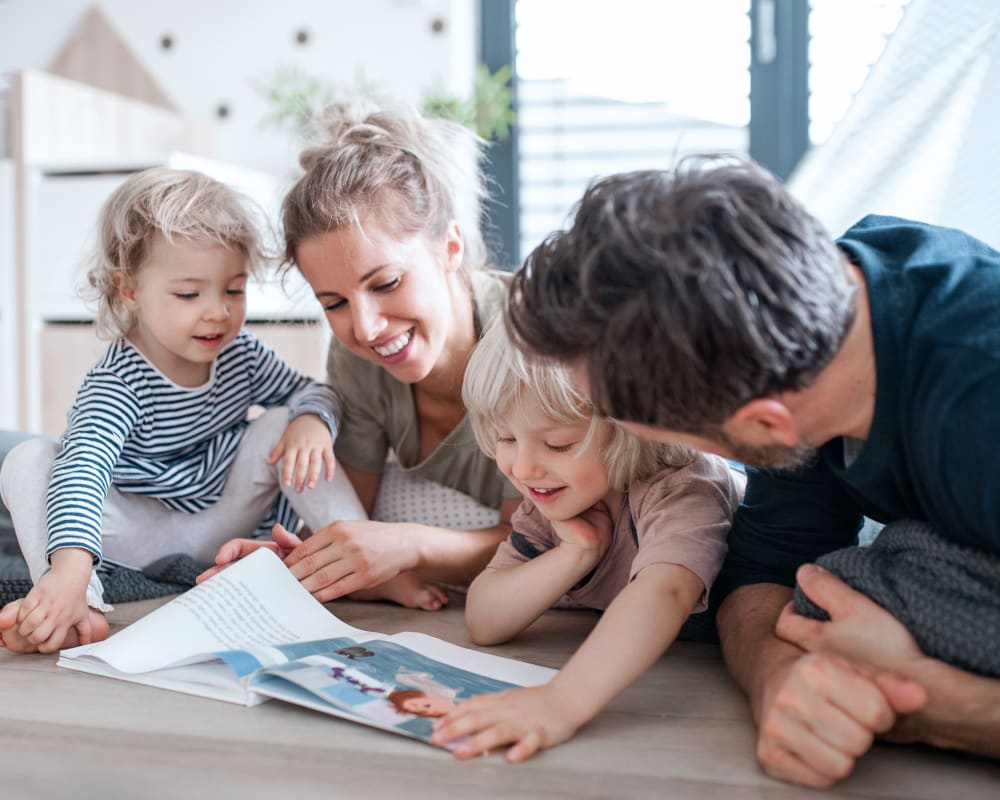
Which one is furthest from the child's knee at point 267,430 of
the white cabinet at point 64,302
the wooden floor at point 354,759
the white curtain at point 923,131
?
the white cabinet at point 64,302

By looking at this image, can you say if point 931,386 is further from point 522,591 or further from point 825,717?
point 522,591

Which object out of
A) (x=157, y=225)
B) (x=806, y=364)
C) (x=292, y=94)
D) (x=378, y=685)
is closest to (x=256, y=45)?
(x=292, y=94)

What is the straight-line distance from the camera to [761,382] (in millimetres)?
635

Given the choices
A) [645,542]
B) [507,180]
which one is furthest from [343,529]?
[507,180]

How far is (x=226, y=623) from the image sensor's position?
94cm

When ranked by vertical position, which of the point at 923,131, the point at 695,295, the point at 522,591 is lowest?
the point at 522,591

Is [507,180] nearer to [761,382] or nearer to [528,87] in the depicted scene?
[528,87]

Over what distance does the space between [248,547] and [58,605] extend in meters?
0.25

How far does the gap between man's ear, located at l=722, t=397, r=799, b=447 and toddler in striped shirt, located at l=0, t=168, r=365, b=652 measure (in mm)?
674

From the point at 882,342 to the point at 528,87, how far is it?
2585 mm

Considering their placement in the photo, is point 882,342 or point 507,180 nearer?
point 882,342

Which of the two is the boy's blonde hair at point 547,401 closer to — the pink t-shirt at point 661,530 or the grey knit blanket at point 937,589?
the pink t-shirt at point 661,530

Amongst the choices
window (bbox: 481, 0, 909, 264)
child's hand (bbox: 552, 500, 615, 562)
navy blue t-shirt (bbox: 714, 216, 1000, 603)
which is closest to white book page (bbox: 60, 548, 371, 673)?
child's hand (bbox: 552, 500, 615, 562)

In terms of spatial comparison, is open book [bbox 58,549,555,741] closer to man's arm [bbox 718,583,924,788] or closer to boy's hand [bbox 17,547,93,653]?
boy's hand [bbox 17,547,93,653]
